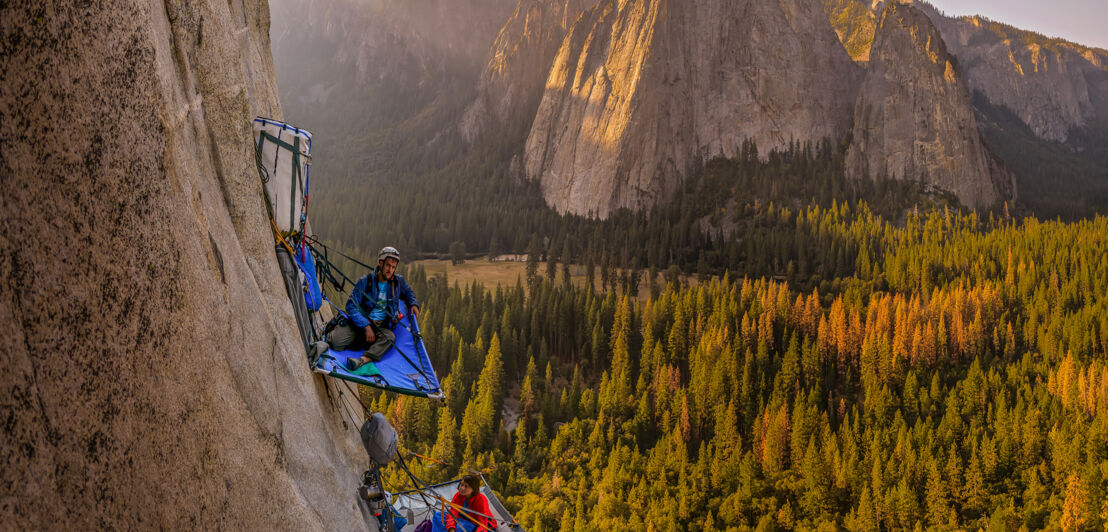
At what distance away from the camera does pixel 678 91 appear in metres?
138

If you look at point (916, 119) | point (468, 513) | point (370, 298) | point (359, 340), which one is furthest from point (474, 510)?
point (916, 119)

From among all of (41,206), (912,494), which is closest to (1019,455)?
(912,494)

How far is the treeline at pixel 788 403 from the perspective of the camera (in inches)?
1861

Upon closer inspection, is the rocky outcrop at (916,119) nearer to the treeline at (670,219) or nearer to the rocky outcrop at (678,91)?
the treeline at (670,219)

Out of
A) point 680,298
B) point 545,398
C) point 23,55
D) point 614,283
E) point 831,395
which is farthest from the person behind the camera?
point 614,283

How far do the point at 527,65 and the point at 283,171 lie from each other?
602 ft

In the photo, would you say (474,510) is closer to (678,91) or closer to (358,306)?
(358,306)

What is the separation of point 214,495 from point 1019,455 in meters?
63.0

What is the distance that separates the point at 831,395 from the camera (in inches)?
2697

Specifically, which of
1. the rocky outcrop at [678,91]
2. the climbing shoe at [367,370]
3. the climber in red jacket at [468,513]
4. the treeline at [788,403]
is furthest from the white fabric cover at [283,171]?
the rocky outcrop at [678,91]

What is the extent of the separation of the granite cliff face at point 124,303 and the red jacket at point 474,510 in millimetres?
5114

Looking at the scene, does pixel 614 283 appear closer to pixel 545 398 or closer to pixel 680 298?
pixel 680 298

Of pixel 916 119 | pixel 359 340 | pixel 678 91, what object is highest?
pixel 678 91

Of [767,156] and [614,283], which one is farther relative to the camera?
[767,156]
